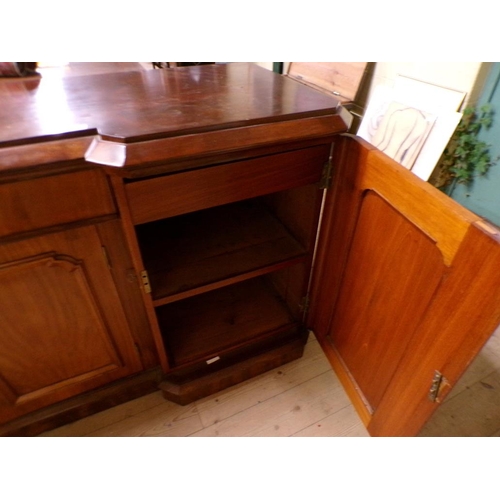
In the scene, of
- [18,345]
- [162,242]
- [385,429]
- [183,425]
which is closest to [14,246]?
[18,345]

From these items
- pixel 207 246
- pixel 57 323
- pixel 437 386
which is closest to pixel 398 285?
pixel 437 386

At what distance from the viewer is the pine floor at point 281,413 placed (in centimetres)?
95

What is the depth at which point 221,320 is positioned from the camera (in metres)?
1.07

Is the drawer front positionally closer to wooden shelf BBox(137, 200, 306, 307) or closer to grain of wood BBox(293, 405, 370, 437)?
wooden shelf BBox(137, 200, 306, 307)

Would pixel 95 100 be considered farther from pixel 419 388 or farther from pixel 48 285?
pixel 419 388

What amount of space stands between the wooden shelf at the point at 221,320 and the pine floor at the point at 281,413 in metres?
0.18

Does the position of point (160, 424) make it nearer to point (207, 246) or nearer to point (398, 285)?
point (207, 246)

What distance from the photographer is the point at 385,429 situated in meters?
0.75

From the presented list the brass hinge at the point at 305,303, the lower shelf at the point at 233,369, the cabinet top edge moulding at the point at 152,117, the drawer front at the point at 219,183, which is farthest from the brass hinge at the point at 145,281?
the brass hinge at the point at 305,303

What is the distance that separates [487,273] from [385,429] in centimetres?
49

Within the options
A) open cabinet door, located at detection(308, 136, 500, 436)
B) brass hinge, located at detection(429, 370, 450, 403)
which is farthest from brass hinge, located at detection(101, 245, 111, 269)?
brass hinge, located at detection(429, 370, 450, 403)

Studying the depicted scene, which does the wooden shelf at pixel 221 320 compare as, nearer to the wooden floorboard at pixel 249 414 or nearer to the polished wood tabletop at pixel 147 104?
the wooden floorboard at pixel 249 414
